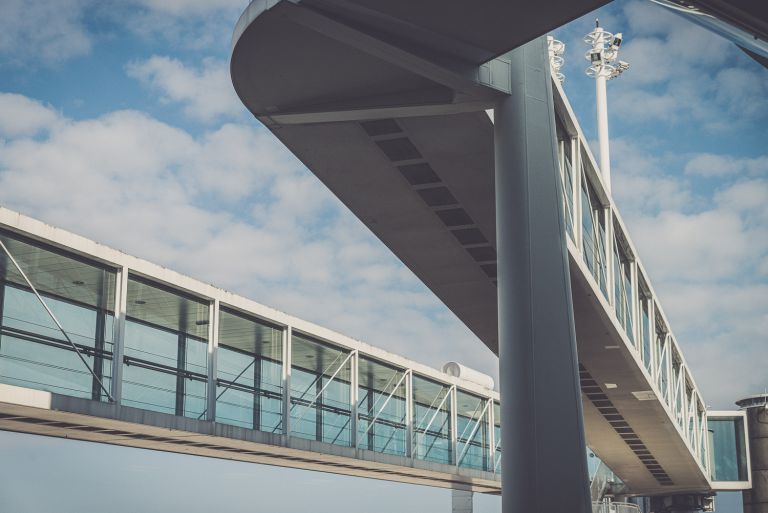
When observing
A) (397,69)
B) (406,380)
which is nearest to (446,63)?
(397,69)

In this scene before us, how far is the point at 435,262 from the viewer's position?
844 inches

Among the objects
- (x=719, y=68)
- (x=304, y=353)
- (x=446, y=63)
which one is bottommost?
(x=304, y=353)

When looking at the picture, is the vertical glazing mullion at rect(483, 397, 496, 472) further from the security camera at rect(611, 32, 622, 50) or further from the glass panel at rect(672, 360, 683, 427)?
the security camera at rect(611, 32, 622, 50)

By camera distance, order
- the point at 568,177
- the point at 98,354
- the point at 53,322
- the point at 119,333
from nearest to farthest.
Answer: the point at 53,322
the point at 98,354
the point at 119,333
the point at 568,177

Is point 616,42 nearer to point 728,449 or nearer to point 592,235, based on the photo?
point 728,449

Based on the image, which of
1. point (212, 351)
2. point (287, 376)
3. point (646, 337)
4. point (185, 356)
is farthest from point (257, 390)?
point (646, 337)

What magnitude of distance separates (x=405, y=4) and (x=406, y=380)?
25.4 m

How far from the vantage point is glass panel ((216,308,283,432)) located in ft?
80.6

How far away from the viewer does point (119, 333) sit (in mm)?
20641

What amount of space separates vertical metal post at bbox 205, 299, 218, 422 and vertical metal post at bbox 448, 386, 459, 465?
1714 centimetres

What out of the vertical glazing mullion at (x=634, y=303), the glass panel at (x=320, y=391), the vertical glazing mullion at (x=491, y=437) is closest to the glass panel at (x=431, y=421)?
the vertical glazing mullion at (x=491, y=437)

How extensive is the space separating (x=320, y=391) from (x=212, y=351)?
20.8 ft

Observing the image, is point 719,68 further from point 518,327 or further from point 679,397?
point 679,397

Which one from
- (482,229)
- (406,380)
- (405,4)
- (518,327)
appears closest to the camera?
(405,4)
